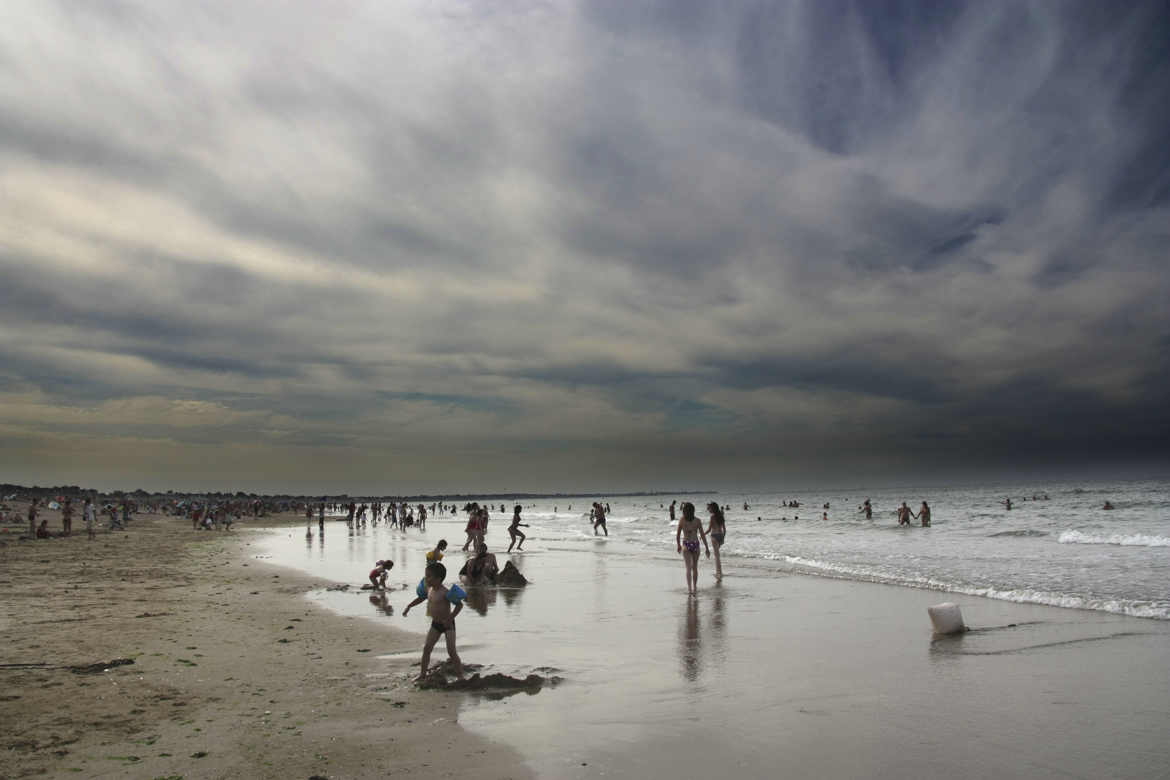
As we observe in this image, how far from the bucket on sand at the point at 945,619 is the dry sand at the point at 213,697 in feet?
25.1

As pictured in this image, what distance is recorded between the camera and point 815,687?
316 inches

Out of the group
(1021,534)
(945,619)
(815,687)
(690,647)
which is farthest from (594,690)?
(1021,534)

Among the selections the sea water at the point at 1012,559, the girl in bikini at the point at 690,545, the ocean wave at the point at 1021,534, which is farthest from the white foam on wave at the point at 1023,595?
the ocean wave at the point at 1021,534

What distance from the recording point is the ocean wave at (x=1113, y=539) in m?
30.0

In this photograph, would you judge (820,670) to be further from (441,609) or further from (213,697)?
(213,697)

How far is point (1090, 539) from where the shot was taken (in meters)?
33.0

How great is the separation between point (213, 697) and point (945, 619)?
10.2 meters

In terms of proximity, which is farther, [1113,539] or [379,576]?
[1113,539]

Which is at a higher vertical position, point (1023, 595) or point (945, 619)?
point (945, 619)

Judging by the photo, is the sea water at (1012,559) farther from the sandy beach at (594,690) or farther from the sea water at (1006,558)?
the sandy beach at (594,690)

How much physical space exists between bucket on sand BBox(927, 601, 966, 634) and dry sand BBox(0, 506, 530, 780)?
766cm

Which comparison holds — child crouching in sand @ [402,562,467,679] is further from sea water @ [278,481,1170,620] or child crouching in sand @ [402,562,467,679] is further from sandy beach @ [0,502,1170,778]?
sea water @ [278,481,1170,620]

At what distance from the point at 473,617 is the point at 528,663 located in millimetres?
4121

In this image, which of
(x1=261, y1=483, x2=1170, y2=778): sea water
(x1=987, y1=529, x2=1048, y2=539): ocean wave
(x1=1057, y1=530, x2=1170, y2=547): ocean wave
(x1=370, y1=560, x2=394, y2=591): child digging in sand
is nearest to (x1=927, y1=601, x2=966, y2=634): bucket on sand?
(x1=261, y1=483, x2=1170, y2=778): sea water
